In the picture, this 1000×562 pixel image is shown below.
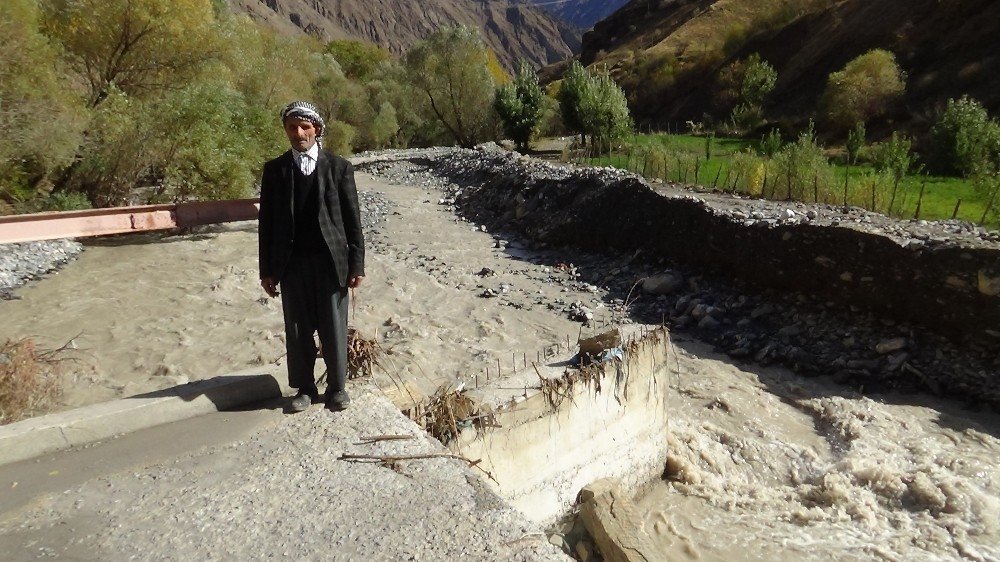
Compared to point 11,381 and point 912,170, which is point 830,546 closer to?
point 11,381

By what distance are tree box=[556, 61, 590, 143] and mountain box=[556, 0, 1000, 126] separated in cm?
1261

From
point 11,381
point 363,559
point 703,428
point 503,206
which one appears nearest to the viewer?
point 363,559

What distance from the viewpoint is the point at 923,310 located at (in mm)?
7637

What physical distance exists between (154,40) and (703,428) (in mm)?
13162

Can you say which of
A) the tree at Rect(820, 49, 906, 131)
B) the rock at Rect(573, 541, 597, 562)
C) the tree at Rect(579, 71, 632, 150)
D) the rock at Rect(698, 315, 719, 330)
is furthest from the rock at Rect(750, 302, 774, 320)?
the tree at Rect(820, 49, 906, 131)

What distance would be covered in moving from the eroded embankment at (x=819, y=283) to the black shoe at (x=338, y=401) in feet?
20.4

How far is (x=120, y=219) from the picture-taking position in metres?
10.9

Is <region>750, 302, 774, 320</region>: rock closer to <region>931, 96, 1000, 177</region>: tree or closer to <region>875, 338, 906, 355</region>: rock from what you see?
<region>875, 338, 906, 355</region>: rock

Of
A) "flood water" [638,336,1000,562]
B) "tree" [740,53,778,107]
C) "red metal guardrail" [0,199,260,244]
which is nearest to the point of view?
"flood water" [638,336,1000,562]

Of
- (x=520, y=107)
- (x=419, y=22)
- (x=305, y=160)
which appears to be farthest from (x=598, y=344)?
(x=419, y=22)

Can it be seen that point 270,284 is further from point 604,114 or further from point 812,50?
point 812,50

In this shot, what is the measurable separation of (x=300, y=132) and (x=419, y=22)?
534ft

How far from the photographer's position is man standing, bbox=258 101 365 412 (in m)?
3.42

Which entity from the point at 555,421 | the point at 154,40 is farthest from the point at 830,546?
the point at 154,40
